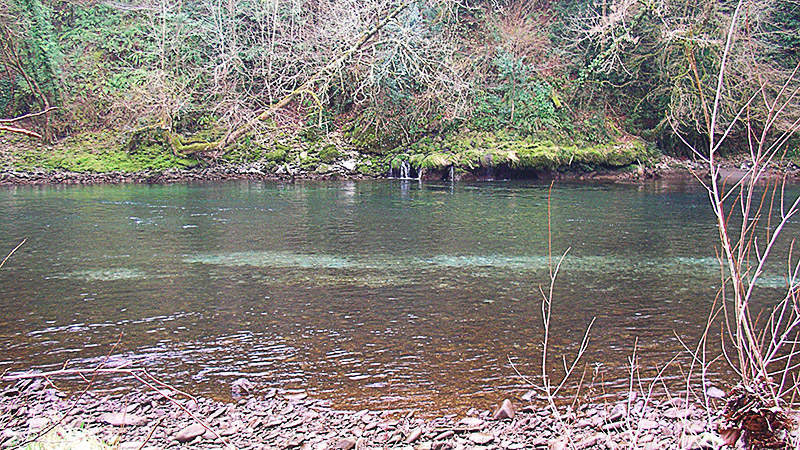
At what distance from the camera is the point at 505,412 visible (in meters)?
4.21

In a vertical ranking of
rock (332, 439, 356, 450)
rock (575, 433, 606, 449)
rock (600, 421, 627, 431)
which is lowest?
rock (332, 439, 356, 450)

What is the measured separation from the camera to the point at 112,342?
5457mm

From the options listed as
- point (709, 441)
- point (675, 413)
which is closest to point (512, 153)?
point (675, 413)

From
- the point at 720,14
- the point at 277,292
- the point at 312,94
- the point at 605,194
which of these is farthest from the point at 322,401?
the point at 720,14

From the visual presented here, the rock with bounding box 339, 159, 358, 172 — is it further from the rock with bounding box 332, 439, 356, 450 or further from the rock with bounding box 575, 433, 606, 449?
the rock with bounding box 575, 433, 606, 449

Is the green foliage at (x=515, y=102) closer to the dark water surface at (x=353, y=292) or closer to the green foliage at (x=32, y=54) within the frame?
the dark water surface at (x=353, y=292)

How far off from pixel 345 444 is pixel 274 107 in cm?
1879

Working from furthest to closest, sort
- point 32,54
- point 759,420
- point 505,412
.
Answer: point 32,54 < point 505,412 < point 759,420

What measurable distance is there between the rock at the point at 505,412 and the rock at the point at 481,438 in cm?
23

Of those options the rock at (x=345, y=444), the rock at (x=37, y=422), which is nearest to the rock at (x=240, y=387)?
the rock at (x=345, y=444)

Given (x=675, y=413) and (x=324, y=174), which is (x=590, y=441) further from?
(x=324, y=174)

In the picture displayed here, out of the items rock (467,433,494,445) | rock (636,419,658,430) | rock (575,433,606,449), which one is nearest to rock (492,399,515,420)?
rock (467,433,494,445)

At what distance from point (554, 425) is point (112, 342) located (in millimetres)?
3579

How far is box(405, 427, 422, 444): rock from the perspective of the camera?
3.92 metres
